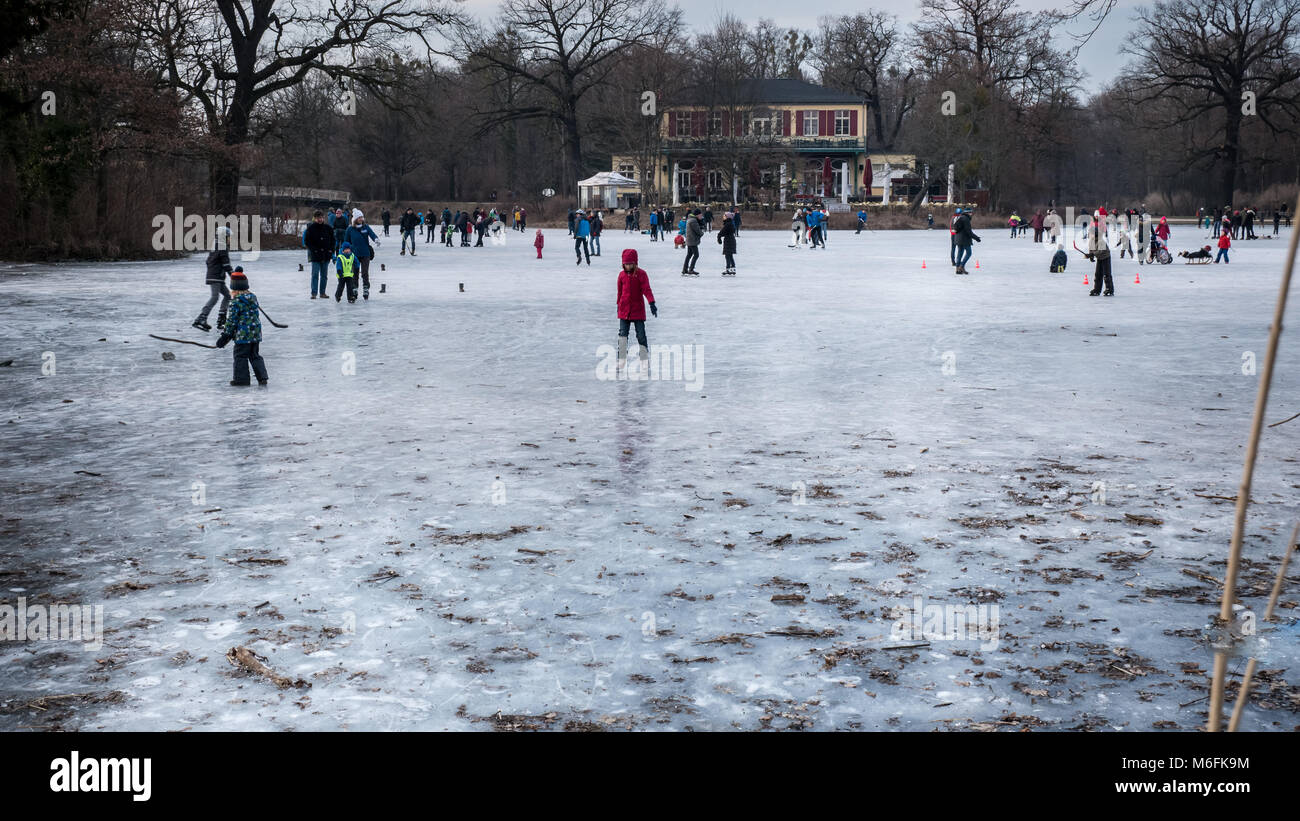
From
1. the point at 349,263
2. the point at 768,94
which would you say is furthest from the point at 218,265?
the point at 768,94

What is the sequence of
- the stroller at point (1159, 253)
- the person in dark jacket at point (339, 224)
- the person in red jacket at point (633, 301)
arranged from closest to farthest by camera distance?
the person in red jacket at point (633, 301), the person in dark jacket at point (339, 224), the stroller at point (1159, 253)

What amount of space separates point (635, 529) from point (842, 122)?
3194 inches

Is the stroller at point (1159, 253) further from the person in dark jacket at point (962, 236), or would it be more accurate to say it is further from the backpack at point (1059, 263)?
the person in dark jacket at point (962, 236)

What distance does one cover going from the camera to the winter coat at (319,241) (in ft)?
66.6

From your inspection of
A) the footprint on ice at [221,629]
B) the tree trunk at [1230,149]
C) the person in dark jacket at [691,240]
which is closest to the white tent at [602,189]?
the tree trunk at [1230,149]

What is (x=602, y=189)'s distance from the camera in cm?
8194

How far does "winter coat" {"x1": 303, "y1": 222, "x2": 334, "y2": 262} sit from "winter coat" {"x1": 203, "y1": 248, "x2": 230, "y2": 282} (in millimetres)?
3138

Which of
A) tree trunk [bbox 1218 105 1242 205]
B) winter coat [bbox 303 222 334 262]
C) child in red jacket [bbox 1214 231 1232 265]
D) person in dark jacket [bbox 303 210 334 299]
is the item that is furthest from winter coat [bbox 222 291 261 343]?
tree trunk [bbox 1218 105 1242 205]

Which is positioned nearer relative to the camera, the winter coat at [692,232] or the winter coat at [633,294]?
the winter coat at [633,294]

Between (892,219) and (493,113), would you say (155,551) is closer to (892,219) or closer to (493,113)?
(892,219)

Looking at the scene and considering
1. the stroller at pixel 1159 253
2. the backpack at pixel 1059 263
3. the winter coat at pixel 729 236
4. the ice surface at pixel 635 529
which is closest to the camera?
the ice surface at pixel 635 529

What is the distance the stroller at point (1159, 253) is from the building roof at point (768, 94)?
46067 mm

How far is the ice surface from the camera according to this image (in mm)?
4293

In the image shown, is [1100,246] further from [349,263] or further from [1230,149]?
[1230,149]
